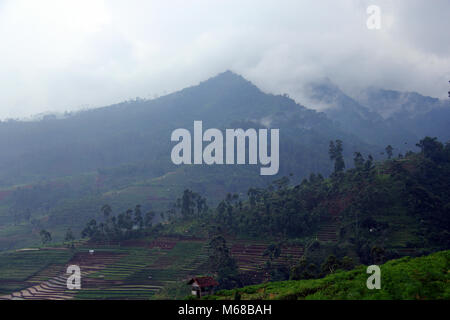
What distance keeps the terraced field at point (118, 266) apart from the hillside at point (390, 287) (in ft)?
91.2

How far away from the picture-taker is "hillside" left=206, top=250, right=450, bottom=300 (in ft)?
49.9

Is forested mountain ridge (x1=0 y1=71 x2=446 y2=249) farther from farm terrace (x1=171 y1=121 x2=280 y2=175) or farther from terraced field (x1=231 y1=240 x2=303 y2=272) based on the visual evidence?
terraced field (x1=231 y1=240 x2=303 y2=272)

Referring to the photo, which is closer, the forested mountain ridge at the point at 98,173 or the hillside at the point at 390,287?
the hillside at the point at 390,287

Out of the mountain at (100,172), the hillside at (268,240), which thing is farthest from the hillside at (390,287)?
the mountain at (100,172)

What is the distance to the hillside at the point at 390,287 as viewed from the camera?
49.9 feet

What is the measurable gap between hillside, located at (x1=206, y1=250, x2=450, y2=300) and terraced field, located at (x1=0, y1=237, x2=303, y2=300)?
27.8 metres

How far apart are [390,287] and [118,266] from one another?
4663 centimetres

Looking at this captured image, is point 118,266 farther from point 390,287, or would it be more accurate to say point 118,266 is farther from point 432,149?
point 432,149

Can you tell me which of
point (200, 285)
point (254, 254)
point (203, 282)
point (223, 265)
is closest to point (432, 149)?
point (254, 254)

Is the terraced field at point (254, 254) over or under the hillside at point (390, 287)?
under

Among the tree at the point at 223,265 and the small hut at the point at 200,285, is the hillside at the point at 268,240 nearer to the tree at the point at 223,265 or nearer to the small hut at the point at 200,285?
the tree at the point at 223,265

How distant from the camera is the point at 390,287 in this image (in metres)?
15.9
